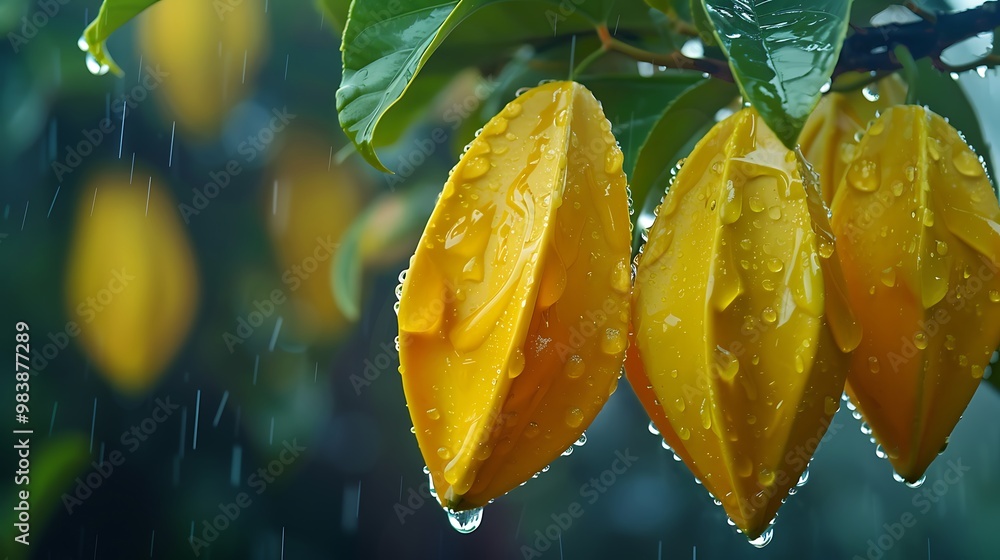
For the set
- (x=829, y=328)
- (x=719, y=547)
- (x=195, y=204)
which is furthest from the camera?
(x=719, y=547)

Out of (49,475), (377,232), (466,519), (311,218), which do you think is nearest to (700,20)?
(466,519)

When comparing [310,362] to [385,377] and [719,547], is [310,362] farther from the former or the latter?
[719,547]

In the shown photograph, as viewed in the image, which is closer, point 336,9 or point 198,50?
point 336,9

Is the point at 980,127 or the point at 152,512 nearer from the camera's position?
the point at 980,127

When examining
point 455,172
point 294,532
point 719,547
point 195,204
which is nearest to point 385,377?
point 294,532

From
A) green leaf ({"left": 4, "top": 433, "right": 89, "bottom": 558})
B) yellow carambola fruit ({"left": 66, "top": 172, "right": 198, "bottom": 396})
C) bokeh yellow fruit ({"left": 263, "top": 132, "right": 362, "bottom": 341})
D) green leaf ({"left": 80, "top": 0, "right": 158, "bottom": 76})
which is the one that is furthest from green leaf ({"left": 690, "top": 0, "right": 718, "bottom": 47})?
green leaf ({"left": 4, "top": 433, "right": 89, "bottom": 558})

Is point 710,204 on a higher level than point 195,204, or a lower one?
higher

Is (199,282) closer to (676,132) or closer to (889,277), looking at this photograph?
(676,132)
